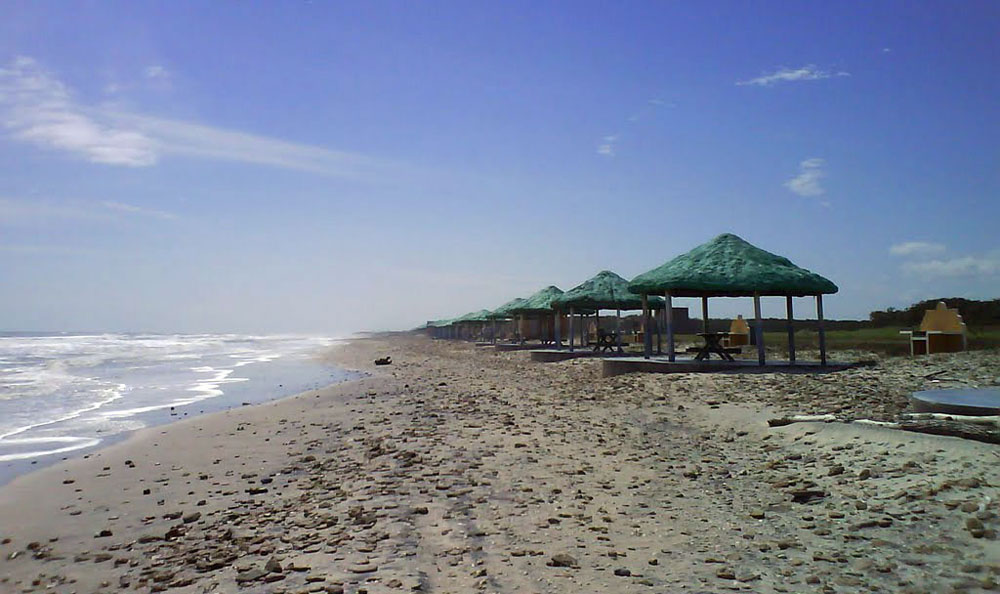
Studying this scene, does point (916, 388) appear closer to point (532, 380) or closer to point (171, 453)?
point (532, 380)

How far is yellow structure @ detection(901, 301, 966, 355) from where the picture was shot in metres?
16.6

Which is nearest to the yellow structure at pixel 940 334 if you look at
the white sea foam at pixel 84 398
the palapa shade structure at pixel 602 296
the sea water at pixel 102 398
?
the palapa shade structure at pixel 602 296

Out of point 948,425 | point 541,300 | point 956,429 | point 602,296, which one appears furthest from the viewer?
point 541,300

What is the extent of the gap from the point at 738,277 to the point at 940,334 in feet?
23.9

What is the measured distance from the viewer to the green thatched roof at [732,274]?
13320 millimetres

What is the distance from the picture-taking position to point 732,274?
1351 centimetres

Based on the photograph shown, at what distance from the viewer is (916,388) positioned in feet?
30.3

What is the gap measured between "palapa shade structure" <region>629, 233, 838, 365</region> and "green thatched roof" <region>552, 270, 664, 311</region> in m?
4.96

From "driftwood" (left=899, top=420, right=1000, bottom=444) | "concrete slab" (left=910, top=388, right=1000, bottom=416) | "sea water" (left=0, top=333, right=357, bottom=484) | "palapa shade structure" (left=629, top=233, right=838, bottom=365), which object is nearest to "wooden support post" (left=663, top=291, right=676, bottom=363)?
"palapa shade structure" (left=629, top=233, right=838, bottom=365)

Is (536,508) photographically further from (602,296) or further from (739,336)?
(739,336)

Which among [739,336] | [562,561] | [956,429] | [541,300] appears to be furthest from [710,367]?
[541,300]

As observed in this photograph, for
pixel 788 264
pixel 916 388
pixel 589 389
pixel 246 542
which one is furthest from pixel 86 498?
pixel 788 264

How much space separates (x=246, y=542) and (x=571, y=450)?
3.45 meters

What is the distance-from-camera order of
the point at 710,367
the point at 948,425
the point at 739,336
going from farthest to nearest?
1. the point at 739,336
2. the point at 710,367
3. the point at 948,425
